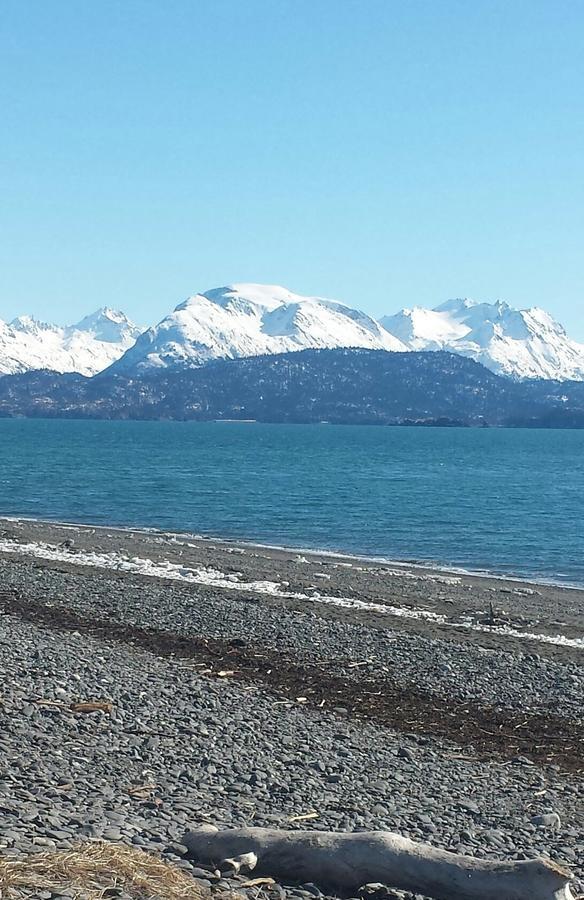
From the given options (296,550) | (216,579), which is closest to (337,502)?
(296,550)

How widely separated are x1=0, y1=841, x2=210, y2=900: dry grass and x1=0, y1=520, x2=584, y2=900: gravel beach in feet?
1.83

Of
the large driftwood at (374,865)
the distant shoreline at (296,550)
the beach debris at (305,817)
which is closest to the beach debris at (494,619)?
the distant shoreline at (296,550)

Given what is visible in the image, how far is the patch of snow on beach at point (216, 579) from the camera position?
30.1 meters

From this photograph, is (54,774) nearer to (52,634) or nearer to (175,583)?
(52,634)

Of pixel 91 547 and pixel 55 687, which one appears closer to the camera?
pixel 55 687

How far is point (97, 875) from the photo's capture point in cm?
845

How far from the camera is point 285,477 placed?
111688 millimetres

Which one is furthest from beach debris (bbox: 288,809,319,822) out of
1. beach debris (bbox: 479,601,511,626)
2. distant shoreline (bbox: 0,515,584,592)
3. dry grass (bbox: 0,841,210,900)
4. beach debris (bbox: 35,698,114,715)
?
distant shoreline (bbox: 0,515,584,592)

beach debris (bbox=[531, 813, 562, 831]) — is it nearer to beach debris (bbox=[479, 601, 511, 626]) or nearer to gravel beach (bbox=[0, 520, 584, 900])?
gravel beach (bbox=[0, 520, 584, 900])

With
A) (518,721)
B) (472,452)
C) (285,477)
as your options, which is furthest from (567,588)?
(472,452)

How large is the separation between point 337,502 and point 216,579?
149 ft

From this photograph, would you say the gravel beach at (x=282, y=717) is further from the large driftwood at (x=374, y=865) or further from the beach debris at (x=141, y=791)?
the large driftwood at (x=374, y=865)

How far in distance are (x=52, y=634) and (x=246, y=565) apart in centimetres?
2071

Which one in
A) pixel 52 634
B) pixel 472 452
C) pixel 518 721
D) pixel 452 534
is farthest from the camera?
pixel 472 452
